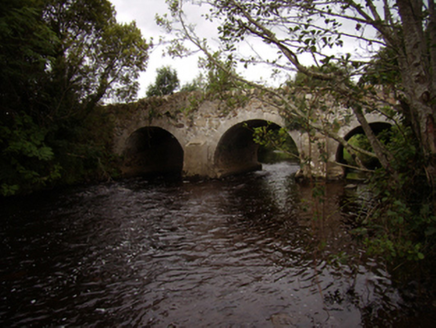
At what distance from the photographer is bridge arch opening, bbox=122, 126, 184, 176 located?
13.6 m

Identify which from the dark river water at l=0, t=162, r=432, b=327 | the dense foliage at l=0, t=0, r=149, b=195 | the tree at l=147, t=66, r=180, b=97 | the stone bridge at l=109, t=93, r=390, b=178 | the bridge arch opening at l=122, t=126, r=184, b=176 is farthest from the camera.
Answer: the tree at l=147, t=66, r=180, b=97

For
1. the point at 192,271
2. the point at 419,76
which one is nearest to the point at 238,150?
the point at 192,271

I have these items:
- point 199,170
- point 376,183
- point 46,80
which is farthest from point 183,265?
point 199,170

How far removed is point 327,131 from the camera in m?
2.79

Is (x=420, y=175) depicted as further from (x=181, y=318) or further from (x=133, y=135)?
(x=133, y=135)

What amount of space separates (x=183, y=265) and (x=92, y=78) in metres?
8.01

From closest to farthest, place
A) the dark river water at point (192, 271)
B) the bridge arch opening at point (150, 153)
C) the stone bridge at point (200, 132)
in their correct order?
the dark river water at point (192, 271)
the stone bridge at point (200, 132)
the bridge arch opening at point (150, 153)

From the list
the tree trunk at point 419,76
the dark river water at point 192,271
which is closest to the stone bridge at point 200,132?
the dark river water at point 192,271

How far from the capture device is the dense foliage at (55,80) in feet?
23.7

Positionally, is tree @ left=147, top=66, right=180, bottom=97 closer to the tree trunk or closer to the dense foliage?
the dense foliage

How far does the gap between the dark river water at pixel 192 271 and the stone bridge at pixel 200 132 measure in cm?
429

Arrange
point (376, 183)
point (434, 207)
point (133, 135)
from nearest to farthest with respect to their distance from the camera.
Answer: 1. point (434, 207)
2. point (376, 183)
3. point (133, 135)

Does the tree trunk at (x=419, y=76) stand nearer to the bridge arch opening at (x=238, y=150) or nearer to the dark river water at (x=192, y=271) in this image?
the dark river water at (x=192, y=271)

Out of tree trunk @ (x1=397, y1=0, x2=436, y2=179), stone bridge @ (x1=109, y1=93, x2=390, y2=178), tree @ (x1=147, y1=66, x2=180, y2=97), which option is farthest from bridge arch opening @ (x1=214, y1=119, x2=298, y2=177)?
tree @ (x1=147, y1=66, x2=180, y2=97)
